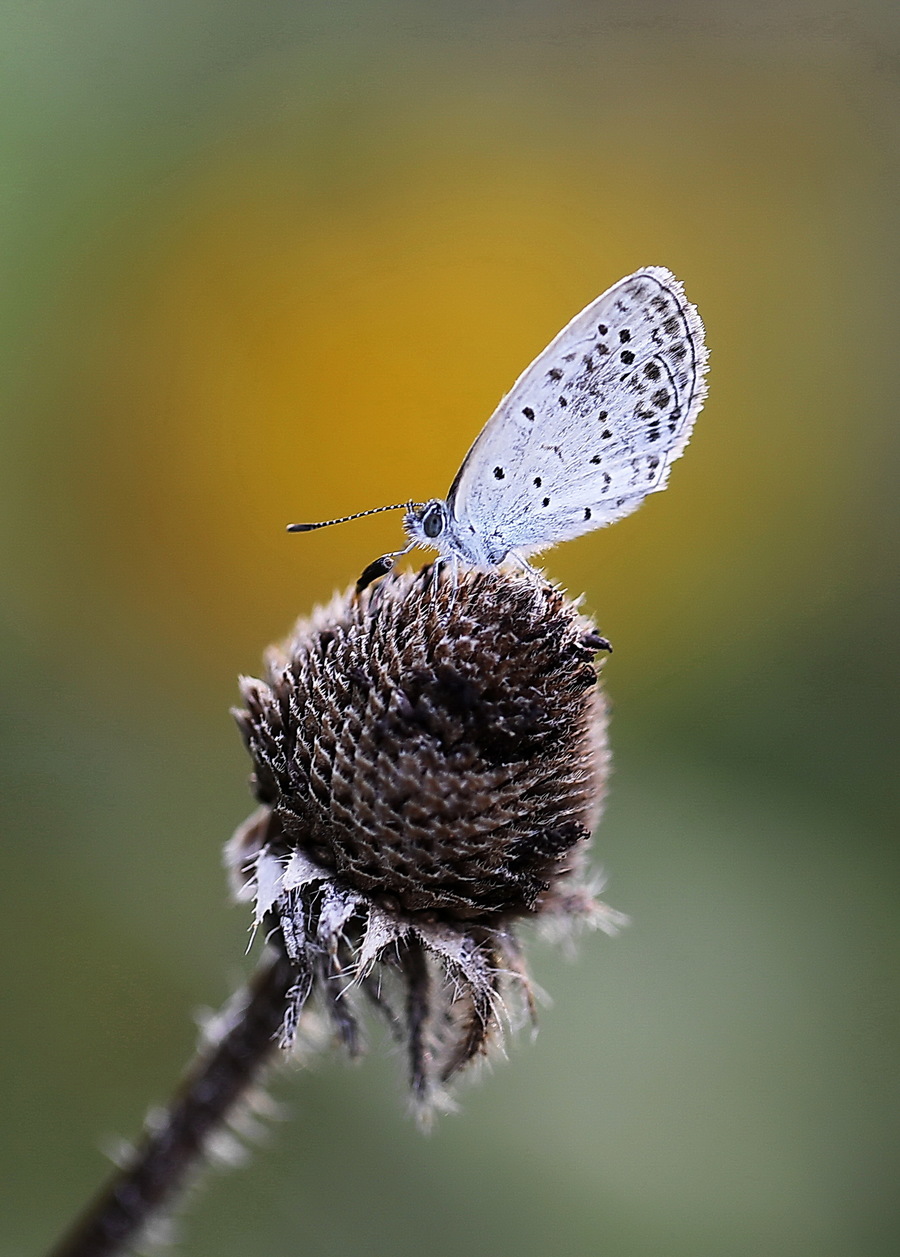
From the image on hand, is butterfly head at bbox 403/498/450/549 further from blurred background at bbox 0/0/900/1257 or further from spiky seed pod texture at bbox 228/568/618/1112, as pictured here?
blurred background at bbox 0/0/900/1257

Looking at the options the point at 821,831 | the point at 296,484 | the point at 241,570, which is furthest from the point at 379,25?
the point at 821,831

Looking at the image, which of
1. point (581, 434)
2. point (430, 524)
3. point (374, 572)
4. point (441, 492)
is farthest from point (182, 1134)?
point (441, 492)

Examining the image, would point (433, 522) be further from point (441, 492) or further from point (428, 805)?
point (441, 492)

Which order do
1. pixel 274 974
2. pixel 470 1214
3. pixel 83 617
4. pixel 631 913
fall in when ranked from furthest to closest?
1. pixel 83 617
2. pixel 631 913
3. pixel 470 1214
4. pixel 274 974

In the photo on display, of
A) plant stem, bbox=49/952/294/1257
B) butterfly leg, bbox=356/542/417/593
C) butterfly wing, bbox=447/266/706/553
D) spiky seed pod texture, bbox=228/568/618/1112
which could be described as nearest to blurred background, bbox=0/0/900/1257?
plant stem, bbox=49/952/294/1257

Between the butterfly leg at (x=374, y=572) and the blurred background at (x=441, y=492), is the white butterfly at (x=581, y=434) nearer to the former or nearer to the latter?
the butterfly leg at (x=374, y=572)

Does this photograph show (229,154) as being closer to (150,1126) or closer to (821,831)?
(821,831)

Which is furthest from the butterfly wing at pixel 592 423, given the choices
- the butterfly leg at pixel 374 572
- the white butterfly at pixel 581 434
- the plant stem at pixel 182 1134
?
the plant stem at pixel 182 1134
